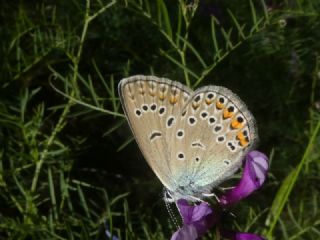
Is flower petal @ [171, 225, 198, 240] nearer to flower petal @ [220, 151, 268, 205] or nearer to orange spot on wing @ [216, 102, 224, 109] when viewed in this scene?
flower petal @ [220, 151, 268, 205]

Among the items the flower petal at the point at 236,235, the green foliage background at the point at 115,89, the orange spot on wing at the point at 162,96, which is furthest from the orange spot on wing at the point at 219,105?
the green foliage background at the point at 115,89

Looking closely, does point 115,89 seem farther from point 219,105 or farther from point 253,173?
point 253,173

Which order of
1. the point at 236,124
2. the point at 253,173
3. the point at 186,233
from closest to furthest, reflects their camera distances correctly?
the point at 186,233 < the point at 253,173 < the point at 236,124

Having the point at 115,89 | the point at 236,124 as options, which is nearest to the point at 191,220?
the point at 236,124

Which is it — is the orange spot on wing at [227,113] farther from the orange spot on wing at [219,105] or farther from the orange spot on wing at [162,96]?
the orange spot on wing at [162,96]

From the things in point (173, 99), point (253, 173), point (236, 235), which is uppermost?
point (173, 99)

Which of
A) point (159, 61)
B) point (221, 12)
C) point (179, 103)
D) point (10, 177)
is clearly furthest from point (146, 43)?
point (179, 103)

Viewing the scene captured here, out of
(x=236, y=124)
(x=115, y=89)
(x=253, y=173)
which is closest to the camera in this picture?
(x=253, y=173)

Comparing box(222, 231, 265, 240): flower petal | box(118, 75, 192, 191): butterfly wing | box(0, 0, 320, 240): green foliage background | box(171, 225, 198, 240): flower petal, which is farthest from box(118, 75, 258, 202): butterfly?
box(0, 0, 320, 240): green foliage background
